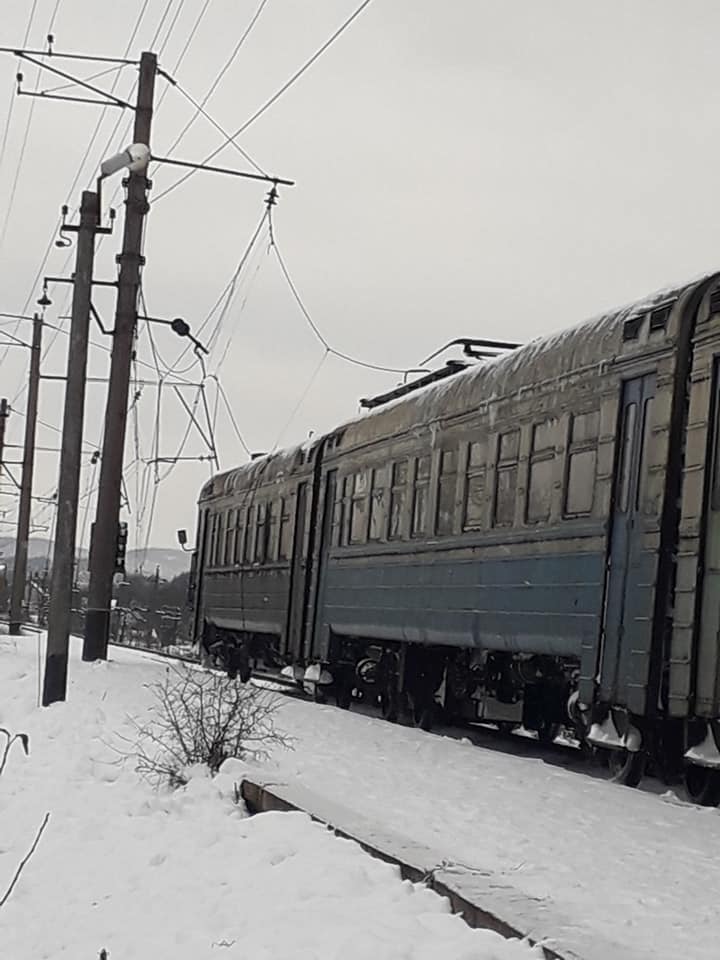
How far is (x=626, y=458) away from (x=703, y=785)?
220 cm

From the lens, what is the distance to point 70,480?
669 inches

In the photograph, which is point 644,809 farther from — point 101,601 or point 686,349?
point 101,601

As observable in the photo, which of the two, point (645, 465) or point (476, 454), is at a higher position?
point (476, 454)

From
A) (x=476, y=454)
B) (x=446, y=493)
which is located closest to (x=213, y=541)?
(x=446, y=493)

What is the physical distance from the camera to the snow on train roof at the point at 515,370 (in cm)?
1170

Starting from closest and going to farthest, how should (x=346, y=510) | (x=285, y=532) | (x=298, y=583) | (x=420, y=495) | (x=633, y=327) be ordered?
(x=633, y=327)
(x=420, y=495)
(x=346, y=510)
(x=298, y=583)
(x=285, y=532)

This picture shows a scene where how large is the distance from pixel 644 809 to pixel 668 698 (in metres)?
1.11

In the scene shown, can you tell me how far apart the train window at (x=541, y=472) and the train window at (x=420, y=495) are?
2.59 metres

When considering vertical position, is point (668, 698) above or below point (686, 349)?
below

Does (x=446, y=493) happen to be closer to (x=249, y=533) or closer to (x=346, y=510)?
(x=346, y=510)

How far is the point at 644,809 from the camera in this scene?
9.35 m

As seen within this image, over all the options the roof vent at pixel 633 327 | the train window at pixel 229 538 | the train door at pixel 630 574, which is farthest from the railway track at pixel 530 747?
the train window at pixel 229 538

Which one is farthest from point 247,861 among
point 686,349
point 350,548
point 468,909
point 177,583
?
point 177,583

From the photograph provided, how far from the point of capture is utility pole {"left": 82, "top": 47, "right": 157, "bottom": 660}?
22.3 m
